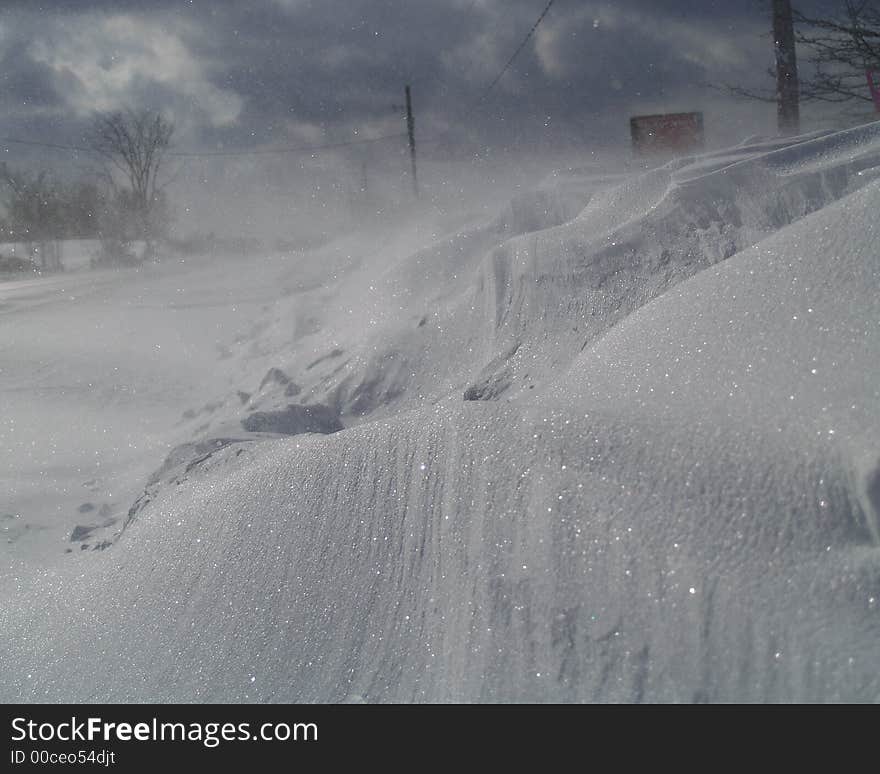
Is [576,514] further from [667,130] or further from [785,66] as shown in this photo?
[667,130]

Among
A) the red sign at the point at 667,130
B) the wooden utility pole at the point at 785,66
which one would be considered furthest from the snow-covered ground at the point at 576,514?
the red sign at the point at 667,130

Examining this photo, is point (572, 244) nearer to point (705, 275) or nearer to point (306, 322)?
point (705, 275)

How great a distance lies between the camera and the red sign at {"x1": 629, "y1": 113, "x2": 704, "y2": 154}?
42.2 feet

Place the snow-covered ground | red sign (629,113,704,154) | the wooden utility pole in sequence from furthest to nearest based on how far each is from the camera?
red sign (629,113,704,154) → the wooden utility pole → the snow-covered ground

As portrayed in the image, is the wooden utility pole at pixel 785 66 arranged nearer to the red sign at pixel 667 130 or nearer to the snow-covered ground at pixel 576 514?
the red sign at pixel 667 130

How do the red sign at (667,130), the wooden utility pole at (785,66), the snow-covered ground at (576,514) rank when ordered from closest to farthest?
1. the snow-covered ground at (576,514)
2. the wooden utility pole at (785,66)
3. the red sign at (667,130)

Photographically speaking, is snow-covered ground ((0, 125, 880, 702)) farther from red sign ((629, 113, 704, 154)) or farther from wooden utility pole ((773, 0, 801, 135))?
red sign ((629, 113, 704, 154))

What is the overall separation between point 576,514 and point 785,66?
Answer: 30.0ft

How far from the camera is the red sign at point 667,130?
1285 cm

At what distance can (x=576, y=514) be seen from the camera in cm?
168

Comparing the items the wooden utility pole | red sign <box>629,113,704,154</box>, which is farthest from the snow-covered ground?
red sign <box>629,113,704,154</box>

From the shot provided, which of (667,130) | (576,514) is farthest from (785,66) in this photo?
(576,514)

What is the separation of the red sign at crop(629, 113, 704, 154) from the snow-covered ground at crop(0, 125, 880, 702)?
10.4 meters

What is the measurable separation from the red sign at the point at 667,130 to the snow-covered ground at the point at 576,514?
10.4 m
